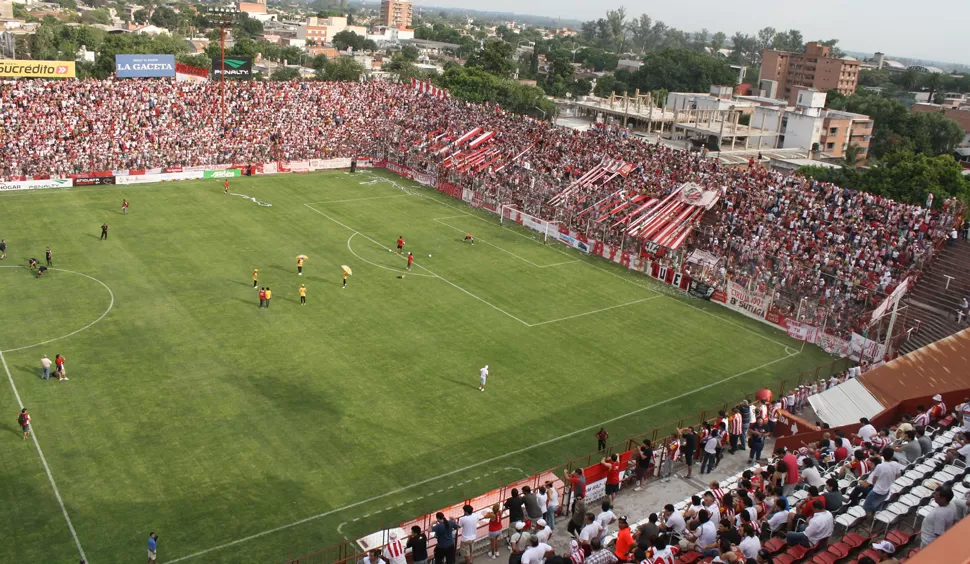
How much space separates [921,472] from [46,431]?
86.5ft

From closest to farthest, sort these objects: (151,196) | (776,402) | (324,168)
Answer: (776,402), (151,196), (324,168)

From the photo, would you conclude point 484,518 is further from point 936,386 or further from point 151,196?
point 151,196

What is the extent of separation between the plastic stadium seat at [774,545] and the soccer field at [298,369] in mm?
10927

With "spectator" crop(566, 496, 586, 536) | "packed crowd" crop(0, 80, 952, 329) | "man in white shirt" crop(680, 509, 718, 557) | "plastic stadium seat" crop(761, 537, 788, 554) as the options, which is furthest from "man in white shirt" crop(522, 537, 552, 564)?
"packed crowd" crop(0, 80, 952, 329)

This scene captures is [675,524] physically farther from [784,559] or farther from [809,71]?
[809,71]

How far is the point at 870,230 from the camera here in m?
44.3

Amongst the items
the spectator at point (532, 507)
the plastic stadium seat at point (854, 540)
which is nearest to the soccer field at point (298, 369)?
the spectator at point (532, 507)

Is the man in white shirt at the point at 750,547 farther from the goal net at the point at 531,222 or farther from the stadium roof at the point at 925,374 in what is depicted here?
the goal net at the point at 531,222

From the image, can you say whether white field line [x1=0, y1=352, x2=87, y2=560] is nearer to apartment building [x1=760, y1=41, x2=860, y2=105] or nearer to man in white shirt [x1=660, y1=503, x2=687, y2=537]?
man in white shirt [x1=660, y1=503, x2=687, y2=537]

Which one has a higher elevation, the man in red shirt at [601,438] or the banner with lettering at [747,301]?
the banner with lettering at [747,301]

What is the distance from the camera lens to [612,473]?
23.1m

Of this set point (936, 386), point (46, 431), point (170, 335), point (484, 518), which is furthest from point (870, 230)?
point (46, 431)

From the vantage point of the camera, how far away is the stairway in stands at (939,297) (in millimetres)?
37844

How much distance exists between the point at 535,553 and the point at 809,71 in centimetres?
19513
